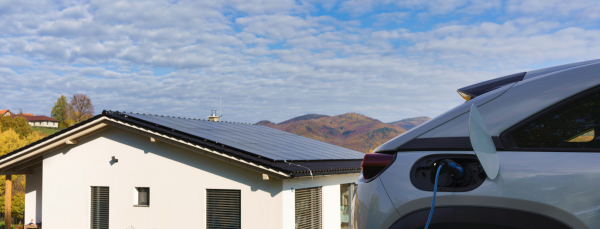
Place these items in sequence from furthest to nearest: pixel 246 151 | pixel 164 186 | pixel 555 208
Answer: pixel 164 186 → pixel 246 151 → pixel 555 208

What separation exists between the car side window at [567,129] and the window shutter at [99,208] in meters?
13.9

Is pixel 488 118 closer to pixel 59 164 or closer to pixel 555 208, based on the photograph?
pixel 555 208

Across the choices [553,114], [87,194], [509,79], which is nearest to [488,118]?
[553,114]

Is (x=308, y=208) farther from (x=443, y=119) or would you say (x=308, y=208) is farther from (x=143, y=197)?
(x=443, y=119)

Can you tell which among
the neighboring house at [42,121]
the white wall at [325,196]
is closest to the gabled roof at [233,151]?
the white wall at [325,196]

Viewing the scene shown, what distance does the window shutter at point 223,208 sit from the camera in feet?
37.9

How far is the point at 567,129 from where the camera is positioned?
76.3 inches

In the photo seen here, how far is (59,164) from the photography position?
14359 millimetres

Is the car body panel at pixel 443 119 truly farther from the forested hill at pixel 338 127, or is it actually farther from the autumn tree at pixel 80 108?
the autumn tree at pixel 80 108

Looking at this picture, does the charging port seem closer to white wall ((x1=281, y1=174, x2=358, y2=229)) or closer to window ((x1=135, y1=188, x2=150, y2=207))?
white wall ((x1=281, y1=174, x2=358, y2=229))

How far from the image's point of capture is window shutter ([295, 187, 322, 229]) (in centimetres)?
1197

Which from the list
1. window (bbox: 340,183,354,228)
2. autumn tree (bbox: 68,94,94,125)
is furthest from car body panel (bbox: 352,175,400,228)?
autumn tree (bbox: 68,94,94,125)

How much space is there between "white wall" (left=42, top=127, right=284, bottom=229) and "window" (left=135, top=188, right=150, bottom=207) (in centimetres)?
19

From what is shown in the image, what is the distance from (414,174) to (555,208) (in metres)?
0.60
